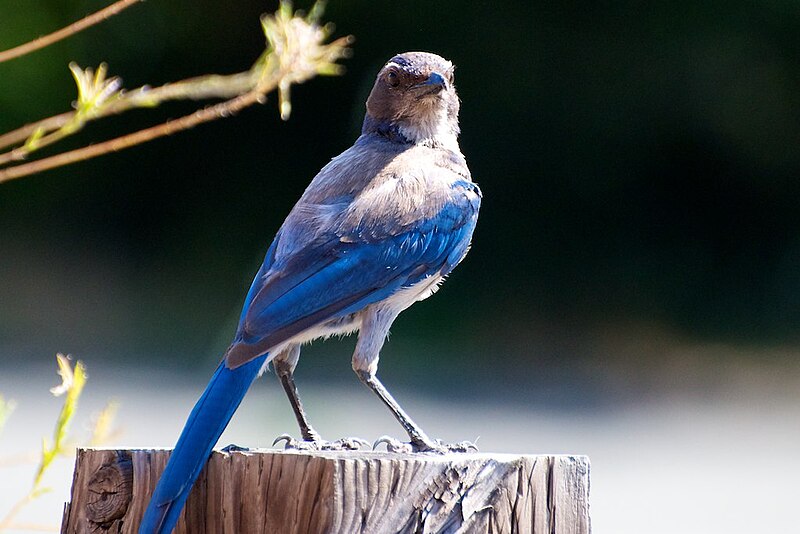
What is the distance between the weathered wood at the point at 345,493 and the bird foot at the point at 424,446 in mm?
517

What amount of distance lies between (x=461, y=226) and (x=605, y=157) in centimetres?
685

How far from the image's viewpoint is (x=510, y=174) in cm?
1026

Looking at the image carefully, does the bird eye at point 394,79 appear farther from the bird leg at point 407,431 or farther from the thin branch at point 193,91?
the thin branch at point 193,91

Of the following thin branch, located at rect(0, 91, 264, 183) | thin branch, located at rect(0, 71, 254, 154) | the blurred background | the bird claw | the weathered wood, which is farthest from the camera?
the blurred background

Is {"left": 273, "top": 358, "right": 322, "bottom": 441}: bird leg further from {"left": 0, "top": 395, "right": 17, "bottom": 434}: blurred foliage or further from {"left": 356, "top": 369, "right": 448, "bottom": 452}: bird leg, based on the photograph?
{"left": 0, "top": 395, "right": 17, "bottom": 434}: blurred foliage

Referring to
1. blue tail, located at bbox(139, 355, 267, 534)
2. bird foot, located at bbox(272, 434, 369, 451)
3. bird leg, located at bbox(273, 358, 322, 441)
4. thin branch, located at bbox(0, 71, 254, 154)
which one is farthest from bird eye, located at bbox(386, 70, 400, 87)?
thin branch, located at bbox(0, 71, 254, 154)

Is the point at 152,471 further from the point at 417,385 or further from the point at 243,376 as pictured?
the point at 417,385

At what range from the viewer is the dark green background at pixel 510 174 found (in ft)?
32.2

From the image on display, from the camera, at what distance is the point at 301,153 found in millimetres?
10258

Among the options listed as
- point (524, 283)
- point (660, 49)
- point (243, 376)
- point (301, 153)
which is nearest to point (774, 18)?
point (660, 49)

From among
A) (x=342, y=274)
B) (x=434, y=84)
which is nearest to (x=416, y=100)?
(x=434, y=84)

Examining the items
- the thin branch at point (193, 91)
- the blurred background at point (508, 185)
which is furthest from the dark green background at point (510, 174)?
the thin branch at point (193, 91)

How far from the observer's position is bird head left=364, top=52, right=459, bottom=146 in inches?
156

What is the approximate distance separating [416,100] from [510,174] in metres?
6.36
